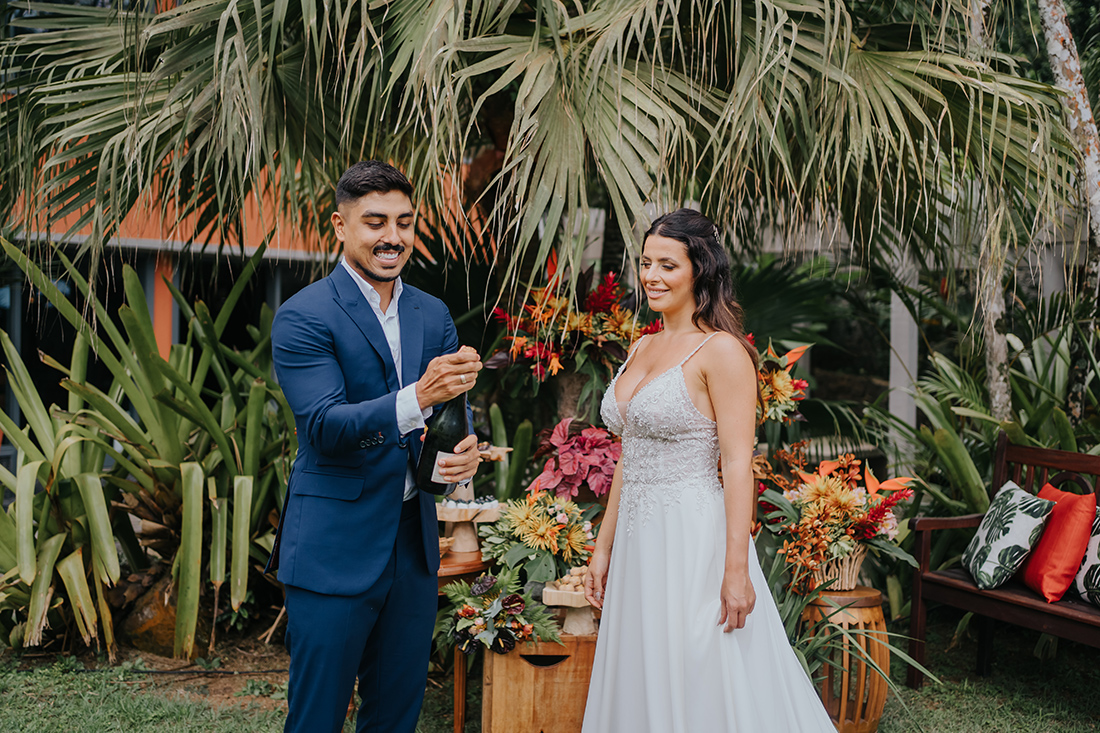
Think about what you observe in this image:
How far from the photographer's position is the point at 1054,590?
10.3 feet

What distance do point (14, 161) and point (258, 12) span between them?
1.32 m

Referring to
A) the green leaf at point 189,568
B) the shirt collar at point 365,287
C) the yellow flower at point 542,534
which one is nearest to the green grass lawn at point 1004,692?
the yellow flower at point 542,534

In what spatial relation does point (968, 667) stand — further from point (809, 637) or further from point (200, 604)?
point (200, 604)

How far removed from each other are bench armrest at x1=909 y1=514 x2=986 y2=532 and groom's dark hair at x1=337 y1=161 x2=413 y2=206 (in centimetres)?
262

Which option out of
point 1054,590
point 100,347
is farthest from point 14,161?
point 1054,590

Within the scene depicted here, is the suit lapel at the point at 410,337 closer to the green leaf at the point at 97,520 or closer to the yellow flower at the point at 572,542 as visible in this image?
the yellow flower at the point at 572,542

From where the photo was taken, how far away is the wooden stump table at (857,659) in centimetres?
292

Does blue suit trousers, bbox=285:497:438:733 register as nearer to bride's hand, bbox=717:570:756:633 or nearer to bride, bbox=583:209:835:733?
bride, bbox=583:209:835:733

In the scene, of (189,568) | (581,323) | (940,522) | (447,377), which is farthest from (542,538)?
(940,522)

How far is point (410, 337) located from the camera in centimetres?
208

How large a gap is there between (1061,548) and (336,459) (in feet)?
9.04

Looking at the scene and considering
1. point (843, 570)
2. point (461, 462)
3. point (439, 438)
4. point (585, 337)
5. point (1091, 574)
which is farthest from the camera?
point (585, 337)

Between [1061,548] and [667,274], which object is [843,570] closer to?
[1061,548]

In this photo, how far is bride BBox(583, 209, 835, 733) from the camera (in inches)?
81.3
